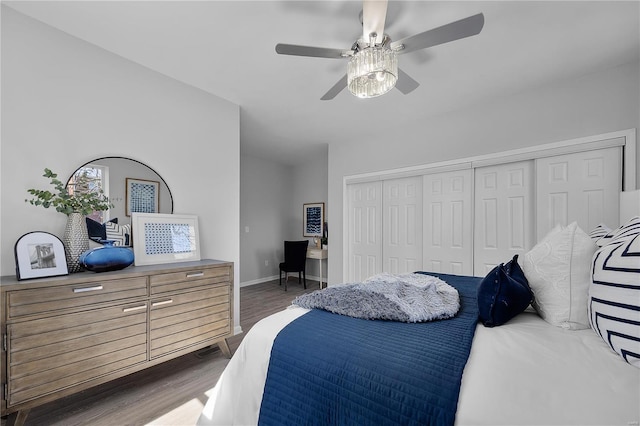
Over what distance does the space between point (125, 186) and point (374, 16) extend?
2227mm

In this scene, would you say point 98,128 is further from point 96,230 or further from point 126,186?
point 96,230

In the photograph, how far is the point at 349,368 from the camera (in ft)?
2.91

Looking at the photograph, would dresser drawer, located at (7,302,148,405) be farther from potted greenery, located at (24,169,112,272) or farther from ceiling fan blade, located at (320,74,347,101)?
ceiling fan blade, located at (320,74,347,101)

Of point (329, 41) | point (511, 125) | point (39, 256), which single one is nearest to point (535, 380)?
→ point (329, 41)

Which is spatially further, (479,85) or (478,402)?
(479,85)

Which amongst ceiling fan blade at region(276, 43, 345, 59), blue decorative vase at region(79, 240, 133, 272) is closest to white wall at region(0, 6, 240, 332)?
blue decorative vase at region(79, 240, 133, 272)

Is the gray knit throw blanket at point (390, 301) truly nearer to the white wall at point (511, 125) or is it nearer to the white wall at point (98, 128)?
the white wall at point (98, 128)

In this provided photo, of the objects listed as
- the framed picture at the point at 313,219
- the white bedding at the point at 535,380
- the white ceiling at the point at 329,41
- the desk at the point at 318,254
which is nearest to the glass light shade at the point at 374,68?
the white ceiling at the point at 329,41

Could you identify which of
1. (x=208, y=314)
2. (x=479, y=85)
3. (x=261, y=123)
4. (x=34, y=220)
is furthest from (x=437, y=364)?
(x=261, y=123)

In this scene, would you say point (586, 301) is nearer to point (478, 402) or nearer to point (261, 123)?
point (478, 402)

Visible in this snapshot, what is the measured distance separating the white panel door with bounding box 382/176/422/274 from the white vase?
3.28 m

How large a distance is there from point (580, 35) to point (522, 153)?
1.08m

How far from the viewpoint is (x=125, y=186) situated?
7.25 feet

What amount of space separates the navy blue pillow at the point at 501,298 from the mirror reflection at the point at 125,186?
2.53 metres
